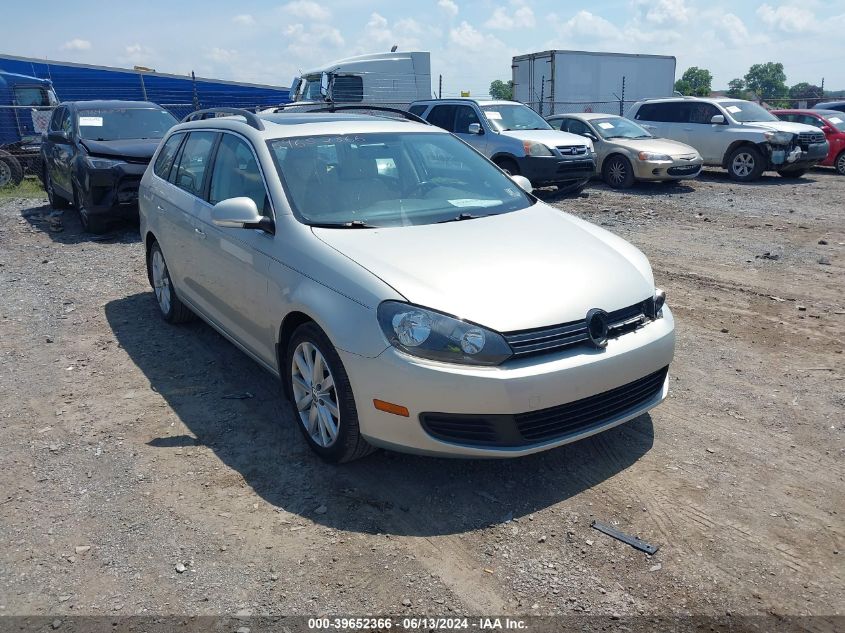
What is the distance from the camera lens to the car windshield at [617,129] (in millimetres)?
15531

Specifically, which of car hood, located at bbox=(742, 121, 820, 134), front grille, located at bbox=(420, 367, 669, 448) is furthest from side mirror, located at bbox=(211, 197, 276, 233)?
car hood, located at bbox=(742, 121, 820, 134)

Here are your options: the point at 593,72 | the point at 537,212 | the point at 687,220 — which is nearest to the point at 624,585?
the point at 537,212

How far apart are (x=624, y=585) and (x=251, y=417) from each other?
252 centimetres

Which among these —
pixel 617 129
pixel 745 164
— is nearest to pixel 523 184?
pixel 617 129

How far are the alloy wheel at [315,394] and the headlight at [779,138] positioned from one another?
1439 centimetres

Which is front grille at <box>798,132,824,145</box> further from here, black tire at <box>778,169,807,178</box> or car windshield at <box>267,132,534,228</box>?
car windshield at <box>267,132,534,228</box>

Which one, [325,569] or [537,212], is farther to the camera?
[537,212]

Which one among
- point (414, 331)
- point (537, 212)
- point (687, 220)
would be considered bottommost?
point (687, 220)

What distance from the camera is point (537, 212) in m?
4.66

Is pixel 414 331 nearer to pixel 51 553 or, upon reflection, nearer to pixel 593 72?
pixel 51 553

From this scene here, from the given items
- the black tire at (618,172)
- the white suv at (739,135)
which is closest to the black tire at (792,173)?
the white suv at (739,135)

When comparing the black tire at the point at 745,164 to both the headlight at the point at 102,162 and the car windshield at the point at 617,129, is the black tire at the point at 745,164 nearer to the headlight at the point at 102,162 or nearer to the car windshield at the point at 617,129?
→ the car windshield at the point at 617,129

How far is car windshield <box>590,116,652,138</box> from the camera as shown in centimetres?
1553

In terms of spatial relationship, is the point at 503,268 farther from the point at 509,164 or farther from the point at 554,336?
the point at 509,164
